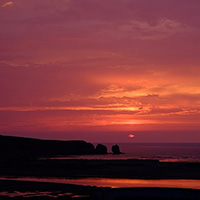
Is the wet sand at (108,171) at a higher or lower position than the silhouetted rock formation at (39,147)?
lower

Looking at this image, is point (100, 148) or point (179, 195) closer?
point (179, 195)

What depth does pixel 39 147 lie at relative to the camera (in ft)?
456

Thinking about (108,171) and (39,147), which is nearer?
(108,171)

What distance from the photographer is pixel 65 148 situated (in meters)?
146

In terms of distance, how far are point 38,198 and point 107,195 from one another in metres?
17.3

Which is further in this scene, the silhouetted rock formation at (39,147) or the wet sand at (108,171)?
the silhouetted rock formation at (39,147)

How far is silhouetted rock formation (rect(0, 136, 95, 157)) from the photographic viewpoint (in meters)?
128

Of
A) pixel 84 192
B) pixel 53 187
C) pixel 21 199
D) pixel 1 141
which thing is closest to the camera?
pixel 21 199

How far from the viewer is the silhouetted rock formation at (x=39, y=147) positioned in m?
128

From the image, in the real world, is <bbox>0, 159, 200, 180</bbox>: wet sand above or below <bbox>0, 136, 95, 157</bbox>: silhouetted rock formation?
below

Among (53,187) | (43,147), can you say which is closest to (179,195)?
(53,187)

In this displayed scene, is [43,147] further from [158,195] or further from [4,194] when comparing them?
[158,195]

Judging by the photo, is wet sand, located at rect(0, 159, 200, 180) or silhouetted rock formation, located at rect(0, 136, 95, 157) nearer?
wet sand, located at rect(0, 159, 200, 180)

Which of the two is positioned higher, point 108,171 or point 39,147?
point 39,147
